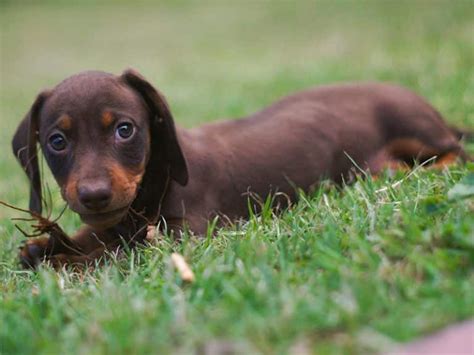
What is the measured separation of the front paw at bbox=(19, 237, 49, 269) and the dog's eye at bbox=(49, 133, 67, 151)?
67 centimetres

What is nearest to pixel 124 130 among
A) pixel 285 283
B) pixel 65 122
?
pixel 65 122

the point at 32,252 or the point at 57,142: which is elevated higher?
the point at 57,142

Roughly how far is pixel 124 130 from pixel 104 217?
1.71 feet

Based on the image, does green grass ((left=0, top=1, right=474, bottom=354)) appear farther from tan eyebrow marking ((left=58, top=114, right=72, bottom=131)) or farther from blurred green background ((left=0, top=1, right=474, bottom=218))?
blurred green background ((left=0, top=1, right=474, bottom=218))

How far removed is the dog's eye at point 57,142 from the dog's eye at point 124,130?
30cm

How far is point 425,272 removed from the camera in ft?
9.62

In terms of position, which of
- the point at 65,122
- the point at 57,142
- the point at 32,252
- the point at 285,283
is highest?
the point at 65,122

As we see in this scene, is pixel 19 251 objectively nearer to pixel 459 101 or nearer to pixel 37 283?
pixel 37 283

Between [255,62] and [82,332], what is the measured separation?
39.6 ft

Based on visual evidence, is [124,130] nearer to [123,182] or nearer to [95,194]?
[123,182]

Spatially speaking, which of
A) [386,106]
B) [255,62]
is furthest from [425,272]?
[255,62]

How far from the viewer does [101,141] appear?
4238 mm

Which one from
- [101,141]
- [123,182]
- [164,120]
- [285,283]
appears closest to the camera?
[285,283]

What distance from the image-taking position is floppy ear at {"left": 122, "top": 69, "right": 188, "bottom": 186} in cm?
459
